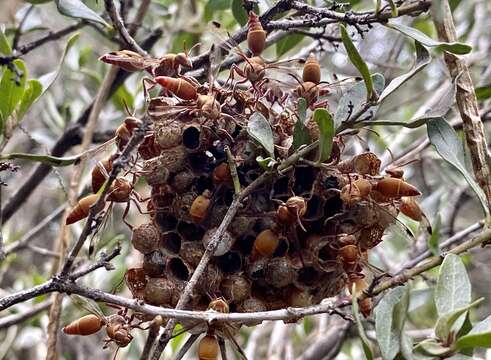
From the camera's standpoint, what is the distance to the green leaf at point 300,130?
93 centimetres

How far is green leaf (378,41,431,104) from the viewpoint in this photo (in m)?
0.94

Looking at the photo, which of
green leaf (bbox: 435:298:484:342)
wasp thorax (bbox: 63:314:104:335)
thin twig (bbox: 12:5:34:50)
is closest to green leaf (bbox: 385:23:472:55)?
green leaf (bbox: 435:298:484:342)

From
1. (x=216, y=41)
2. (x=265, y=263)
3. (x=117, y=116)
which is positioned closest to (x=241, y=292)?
(x=265, y=263)

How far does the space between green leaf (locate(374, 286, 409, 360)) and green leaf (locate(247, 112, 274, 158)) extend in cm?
23

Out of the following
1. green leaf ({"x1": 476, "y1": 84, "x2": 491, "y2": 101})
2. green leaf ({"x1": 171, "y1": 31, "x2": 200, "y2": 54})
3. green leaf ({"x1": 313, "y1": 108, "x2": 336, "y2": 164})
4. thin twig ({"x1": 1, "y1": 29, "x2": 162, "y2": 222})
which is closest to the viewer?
green leaf ({"x1": 313, "y1": 108, "x2": 336, "y2": 164})

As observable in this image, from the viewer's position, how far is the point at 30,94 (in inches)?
51.4

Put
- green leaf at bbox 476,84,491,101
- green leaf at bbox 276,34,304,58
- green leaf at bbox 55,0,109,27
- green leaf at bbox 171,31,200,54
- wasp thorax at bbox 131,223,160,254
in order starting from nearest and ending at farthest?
wasp thorax at bbox 131,223,160,254 → green leaf at bbox 55,0,109,27 → green leaf at bbox 476,84,491,101 → green leaf at bbox 276,34,304,58 → green leaf at bbox 171,31,200,54

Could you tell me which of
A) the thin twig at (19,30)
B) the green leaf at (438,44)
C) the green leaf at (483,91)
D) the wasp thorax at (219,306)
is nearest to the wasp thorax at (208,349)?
the wasp thorax at (219,306)

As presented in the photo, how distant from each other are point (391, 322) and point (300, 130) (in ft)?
0.88

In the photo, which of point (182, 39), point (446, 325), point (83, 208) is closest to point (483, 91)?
point (446, 325)

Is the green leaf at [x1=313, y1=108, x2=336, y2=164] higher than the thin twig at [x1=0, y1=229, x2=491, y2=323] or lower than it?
higher

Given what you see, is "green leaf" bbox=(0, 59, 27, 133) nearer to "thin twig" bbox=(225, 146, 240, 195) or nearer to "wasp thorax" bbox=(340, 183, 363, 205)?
"thin twig" bbox=(225, 146, 240, 195)

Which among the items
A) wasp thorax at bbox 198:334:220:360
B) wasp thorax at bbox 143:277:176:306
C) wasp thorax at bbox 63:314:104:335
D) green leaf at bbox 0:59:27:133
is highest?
green leaf at bbox 0:59:27:133

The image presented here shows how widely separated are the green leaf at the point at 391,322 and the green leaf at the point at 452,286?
0.05m
